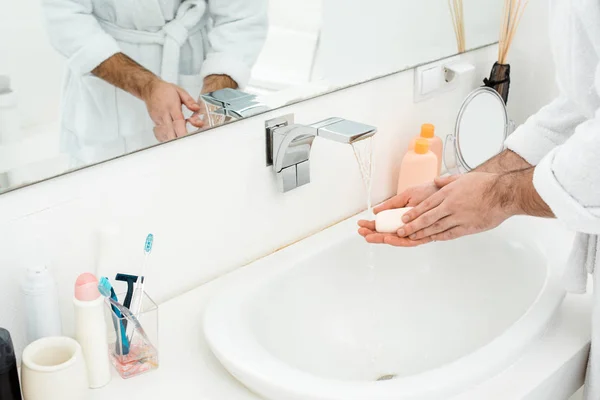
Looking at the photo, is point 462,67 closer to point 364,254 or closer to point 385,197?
point 385,197

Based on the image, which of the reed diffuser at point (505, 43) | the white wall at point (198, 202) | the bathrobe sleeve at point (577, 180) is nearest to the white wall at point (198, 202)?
the white wall at point (198, 202)

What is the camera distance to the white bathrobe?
895 mm

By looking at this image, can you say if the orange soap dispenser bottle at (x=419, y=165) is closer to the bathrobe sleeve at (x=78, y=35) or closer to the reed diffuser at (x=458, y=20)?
the reed diffuser at (x=458, y=20)

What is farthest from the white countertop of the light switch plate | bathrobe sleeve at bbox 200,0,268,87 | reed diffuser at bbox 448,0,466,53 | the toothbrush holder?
reed diffuser at bbox 448,0,466,53

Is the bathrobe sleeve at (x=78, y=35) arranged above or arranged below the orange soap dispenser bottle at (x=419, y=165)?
above

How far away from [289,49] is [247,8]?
0.37 feet

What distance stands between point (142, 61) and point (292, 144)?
317 mm

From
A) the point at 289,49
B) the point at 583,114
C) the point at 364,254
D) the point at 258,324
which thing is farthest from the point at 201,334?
the point at 583,114

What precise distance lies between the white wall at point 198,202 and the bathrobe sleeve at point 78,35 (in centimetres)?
15

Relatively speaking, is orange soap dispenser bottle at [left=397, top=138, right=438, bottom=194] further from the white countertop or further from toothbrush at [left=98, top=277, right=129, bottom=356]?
toothbrush at [left=98, top=277, right=129, bottom=356]

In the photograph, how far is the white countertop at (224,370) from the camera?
3.01ft

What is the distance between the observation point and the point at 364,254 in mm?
1297

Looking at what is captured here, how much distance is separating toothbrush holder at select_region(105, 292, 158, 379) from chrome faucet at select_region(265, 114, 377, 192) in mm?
357

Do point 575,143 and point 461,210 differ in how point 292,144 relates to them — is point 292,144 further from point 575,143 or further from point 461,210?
point 575,143
